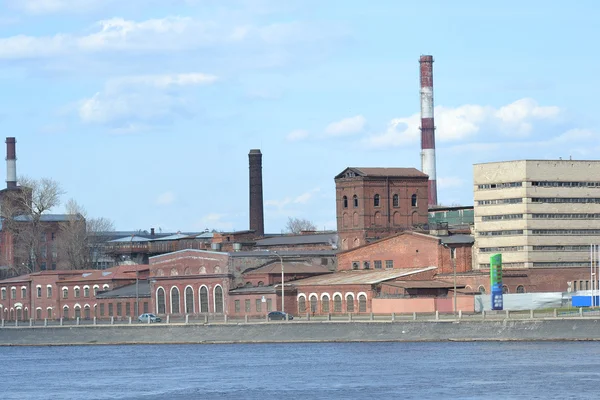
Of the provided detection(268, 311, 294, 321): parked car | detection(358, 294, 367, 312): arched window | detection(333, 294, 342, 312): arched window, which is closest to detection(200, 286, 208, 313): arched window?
detection(268, 311, 294, 321): parked car

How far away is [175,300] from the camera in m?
128

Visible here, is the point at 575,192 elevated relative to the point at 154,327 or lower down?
elevated

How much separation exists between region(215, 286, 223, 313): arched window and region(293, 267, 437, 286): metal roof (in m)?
6.76

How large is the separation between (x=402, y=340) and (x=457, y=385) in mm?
30327

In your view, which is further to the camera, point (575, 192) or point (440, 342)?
point (575, 192)

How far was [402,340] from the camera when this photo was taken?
100938 mm

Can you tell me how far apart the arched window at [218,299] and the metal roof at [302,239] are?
17.9 m

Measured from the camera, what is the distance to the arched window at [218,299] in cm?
12388

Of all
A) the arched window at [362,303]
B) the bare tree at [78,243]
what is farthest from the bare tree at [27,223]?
the arched window at [362,303]

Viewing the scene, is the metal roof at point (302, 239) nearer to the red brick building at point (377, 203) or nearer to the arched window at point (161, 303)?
the red brick building at point (377, 203)

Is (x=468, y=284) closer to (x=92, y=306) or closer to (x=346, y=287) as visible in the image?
(x=346, y=287)

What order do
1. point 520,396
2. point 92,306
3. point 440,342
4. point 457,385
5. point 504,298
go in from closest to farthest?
1. point 520,396
2. point 457,385
3. point 440,342
4. point 504,298
5. point 92,306

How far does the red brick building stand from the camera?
13338cm

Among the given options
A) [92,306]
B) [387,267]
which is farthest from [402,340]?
[92,306]
